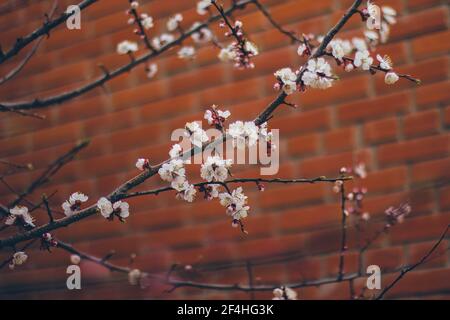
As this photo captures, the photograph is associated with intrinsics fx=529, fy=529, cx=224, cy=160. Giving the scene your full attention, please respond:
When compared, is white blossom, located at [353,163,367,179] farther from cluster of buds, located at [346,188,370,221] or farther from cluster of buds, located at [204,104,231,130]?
cluster of buds, located at [204,104,231,130]

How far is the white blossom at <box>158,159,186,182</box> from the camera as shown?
4.45ft

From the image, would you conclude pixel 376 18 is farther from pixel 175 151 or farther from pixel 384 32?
pixel 175 151

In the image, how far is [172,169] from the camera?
137 cm

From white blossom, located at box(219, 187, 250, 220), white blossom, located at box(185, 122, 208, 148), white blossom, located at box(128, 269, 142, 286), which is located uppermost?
white blossom, located at box(185, 122, 208, 148)

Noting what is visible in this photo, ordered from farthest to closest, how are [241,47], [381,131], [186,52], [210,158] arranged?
[186,52] < [381,131] < [241,47] < [210,158]

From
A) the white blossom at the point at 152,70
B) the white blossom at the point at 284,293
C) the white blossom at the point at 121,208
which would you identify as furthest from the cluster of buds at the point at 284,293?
the white blossom at the point at 152,70

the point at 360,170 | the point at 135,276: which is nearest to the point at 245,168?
the point at 360,170

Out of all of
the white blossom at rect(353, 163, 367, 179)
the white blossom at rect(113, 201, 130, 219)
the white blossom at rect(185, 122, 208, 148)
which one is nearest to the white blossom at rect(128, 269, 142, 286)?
the white blossom at rect(113, 201, 130, 219)

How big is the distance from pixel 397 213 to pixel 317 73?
1003 mm

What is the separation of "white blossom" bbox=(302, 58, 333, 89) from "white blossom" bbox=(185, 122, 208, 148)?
29 cm

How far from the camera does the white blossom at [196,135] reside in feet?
4.47

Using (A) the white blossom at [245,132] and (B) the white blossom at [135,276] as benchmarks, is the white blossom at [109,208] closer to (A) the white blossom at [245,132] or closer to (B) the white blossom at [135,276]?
(A) the white blossom at [245,132]

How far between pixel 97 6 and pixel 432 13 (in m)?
1.71

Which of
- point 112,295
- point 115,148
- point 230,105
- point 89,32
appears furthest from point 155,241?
point 89,32
